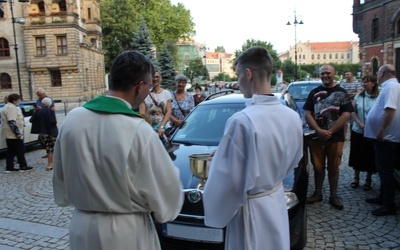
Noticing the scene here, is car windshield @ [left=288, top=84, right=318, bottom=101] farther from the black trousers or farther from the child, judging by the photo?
the black trousers

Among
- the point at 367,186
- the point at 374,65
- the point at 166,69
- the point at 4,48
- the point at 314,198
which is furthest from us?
the point at 4,48

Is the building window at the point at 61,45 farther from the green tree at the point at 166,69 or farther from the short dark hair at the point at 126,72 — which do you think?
the short dark hair at the point at 126,72

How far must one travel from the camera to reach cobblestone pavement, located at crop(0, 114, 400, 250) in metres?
4.58

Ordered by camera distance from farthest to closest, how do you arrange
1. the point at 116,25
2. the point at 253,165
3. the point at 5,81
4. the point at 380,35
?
the point at 116,25, the point at 5,81, the point at 380,35, the point at 253,165

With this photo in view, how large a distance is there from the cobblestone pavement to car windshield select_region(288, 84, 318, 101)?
16.6 feet

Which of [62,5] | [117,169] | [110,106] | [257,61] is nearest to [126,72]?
[110,106]

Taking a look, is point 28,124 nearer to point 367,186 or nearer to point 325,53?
point 367,186

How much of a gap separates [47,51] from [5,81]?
7.18 m

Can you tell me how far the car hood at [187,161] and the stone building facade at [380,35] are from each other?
3620 cm

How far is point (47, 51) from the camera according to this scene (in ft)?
143

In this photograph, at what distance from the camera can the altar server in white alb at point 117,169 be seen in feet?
6.31

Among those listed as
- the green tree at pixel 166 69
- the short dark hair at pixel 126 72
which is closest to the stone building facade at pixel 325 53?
the green tree at pixel 166 69

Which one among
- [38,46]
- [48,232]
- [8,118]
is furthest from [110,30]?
[48,232]

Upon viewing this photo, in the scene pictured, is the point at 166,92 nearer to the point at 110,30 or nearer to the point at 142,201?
the point at 142,201
